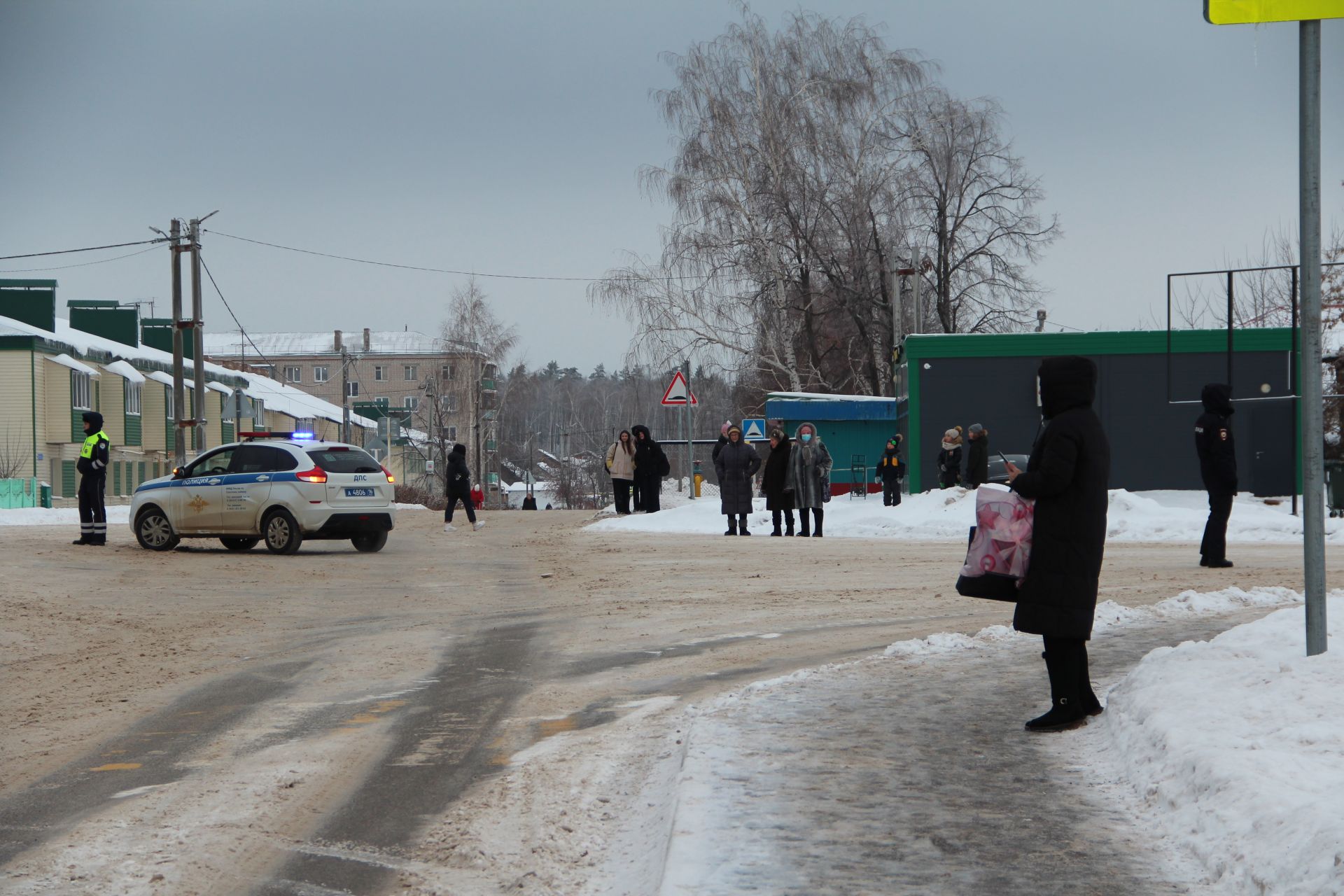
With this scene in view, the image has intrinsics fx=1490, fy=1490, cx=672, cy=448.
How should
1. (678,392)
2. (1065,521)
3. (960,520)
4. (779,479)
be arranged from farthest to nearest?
(678,392) < (960,520) < (779,479) < (1065,521)

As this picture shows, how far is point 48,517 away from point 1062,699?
32.1 meters

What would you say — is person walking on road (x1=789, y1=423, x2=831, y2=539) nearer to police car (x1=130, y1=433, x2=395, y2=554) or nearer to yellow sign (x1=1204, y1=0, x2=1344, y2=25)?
police car (x1=130, y1=433, x2=395, y2=554)

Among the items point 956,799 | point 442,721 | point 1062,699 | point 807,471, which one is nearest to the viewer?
point 956,799

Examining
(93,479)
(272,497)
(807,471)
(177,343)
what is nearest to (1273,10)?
(272,497)

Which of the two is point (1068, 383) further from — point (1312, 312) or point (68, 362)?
point (68, 362)

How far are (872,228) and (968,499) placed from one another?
17486 millimetres

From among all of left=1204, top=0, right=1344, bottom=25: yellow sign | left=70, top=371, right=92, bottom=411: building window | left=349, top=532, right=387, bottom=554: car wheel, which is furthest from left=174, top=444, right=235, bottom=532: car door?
left=70, top=371, right=92, bottom=411: building window

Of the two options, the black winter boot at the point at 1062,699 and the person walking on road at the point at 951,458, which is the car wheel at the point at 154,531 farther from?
the black winter boot at the point at 1062,699

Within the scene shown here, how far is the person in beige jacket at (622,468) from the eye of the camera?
28828 mm

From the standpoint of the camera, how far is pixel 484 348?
73438 mm

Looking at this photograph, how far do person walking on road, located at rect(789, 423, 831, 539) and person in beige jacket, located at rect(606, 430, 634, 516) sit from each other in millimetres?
6617

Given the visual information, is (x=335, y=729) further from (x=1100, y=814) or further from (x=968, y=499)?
(x=968, y=499)

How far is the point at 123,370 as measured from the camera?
59188 mm

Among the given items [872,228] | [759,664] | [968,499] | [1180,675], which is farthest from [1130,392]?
[1180,675]
